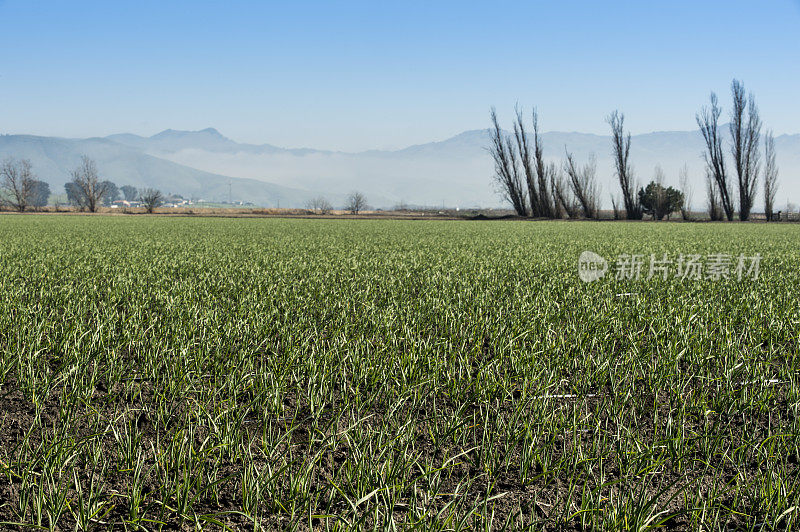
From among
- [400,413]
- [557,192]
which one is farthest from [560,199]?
[400,413]

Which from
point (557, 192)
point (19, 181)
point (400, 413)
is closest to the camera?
point (400, 413)

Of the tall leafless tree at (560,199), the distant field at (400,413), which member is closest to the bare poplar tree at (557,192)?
the tall leafless tree at (560,199)

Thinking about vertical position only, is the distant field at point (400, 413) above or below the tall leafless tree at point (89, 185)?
below

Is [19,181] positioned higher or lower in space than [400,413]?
higher

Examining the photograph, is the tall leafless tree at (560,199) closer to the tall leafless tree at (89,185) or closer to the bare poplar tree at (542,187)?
the bare poplar tree at (542,187)

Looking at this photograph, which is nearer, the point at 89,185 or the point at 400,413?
the point at 400,413

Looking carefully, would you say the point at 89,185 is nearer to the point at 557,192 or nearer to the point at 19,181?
the point at 19,181

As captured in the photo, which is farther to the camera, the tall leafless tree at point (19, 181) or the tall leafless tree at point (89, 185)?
the tall leafless tree at point (19, 181)

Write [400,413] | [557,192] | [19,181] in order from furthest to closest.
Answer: [19,181], [557,192], [400,413]

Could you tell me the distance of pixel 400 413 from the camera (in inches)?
168

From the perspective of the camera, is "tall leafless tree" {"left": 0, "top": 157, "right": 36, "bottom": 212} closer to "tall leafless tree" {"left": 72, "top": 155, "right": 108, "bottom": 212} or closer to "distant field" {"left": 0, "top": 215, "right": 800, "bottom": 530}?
"tall leafless tree" {"left": 72, "top": 155, "right": 108, "bottom": 212}

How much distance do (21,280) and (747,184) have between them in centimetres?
7002

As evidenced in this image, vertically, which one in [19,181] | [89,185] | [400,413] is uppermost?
[19,181]

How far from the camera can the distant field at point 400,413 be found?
292cm
